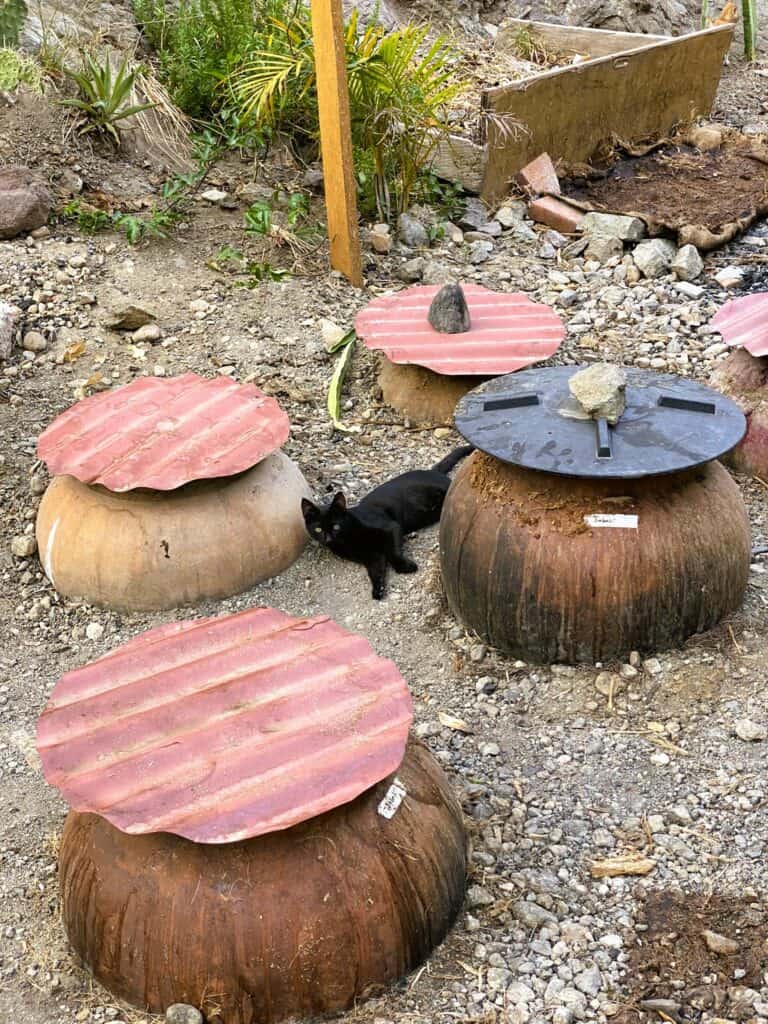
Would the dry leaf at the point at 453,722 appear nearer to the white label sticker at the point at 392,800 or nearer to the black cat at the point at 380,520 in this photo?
the black cat at the point at 380,520

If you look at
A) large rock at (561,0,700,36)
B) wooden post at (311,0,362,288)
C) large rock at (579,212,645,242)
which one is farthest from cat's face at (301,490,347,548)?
large rock at (561,0,700,36)

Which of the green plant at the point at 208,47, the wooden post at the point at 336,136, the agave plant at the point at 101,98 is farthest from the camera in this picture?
the green plant at the point at 208,47

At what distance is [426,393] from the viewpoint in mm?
6609

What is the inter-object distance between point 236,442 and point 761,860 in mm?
2699

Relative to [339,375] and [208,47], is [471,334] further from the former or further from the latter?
[208,47]

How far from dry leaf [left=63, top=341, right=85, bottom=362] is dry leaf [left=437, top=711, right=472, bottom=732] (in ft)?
12.1

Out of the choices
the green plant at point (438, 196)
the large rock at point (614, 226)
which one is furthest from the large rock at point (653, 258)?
the green plant at point (438, 196)

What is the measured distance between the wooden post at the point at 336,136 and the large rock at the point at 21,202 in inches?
76.0

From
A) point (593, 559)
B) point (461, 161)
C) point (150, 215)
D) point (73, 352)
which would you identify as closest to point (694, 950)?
point (593, 559)

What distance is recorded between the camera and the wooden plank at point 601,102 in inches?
361

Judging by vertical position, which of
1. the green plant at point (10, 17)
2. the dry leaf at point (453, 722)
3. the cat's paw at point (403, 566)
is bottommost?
the dry leaf at point (453, 722)

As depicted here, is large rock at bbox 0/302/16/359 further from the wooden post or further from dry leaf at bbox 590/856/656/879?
dry leaf at bbox 590/856/656/879

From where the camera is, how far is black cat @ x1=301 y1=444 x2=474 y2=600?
207 inches

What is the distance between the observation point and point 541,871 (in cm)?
373
